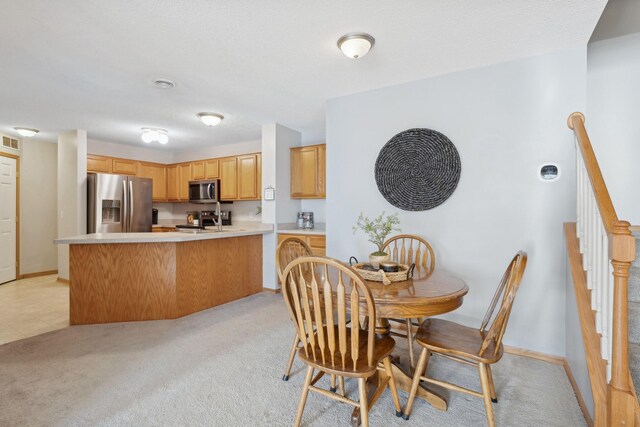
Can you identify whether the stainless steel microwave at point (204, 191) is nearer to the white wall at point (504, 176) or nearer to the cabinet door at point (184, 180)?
the cabinet door at point (184, 180)

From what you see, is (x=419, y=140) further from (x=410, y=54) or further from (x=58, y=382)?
(x=58, y=382)

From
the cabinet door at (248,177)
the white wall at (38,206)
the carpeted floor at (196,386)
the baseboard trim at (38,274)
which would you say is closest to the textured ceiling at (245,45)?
the cabinet door at (248,177)

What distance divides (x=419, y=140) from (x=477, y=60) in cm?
76

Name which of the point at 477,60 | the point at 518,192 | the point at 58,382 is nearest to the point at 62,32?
the point at 58,382

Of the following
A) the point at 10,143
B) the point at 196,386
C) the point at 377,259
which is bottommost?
the point at 196,386

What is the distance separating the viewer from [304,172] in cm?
453

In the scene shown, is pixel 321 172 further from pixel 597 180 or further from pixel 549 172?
pixel 597 180

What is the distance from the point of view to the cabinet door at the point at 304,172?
14.5ft

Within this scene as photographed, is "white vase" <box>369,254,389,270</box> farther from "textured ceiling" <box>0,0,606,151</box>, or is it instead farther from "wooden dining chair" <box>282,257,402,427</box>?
"textured ceiling" <box>0,0,606,151</box>

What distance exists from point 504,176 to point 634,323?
1.31 metres

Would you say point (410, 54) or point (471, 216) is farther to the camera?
point (471, 216)

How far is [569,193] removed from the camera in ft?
7.68

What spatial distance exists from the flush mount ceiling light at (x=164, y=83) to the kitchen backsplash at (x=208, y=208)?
2.68 meters

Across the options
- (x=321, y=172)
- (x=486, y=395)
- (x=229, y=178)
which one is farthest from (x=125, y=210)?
(x=486, y=395)
